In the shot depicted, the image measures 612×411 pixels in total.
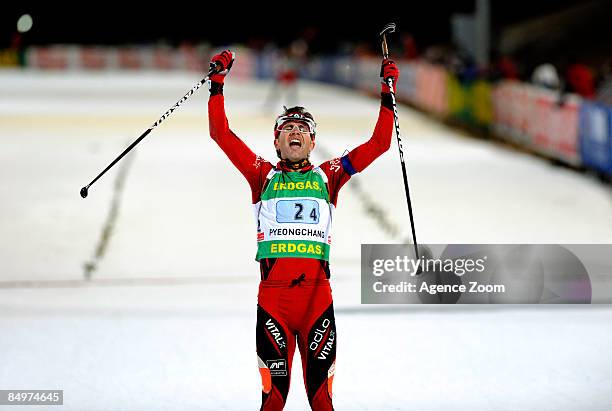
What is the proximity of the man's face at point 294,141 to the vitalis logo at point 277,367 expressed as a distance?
0.93 m

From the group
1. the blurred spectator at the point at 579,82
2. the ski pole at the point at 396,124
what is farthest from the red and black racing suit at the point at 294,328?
the blurred spectator at the point at 579,82

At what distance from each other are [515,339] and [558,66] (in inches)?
1430

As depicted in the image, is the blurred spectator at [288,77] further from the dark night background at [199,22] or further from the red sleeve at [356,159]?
the dark night background at [199,22]

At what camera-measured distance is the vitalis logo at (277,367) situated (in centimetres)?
518

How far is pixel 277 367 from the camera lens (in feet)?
17.0

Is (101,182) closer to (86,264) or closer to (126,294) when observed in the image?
(86,264)

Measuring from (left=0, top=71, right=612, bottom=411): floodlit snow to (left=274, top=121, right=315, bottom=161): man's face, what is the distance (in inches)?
58.7

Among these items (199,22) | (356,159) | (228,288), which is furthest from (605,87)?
(199,22)

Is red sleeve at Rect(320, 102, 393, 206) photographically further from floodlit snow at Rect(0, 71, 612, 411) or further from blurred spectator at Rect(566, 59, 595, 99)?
blurred spectator at Rect(566, 59, 595, 99)

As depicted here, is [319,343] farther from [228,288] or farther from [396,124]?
[228,288]

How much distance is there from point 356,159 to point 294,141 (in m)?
0.34

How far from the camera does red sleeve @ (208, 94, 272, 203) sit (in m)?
5.45

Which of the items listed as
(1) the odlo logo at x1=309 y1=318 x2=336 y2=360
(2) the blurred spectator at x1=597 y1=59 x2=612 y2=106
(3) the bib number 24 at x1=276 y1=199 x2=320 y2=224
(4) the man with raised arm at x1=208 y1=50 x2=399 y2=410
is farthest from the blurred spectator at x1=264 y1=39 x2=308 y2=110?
(1) the odlo logo at x1=309 y1=318 x2=336 y2=360

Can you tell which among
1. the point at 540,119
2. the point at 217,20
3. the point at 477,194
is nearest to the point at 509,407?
the point at 477,194
